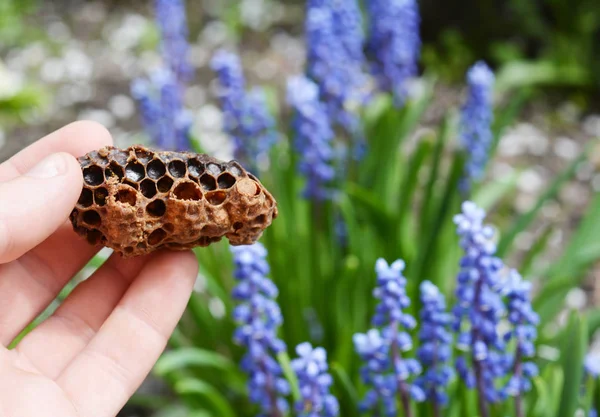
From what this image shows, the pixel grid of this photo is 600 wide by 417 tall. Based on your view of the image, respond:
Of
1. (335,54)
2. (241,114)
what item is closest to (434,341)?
(241,114)

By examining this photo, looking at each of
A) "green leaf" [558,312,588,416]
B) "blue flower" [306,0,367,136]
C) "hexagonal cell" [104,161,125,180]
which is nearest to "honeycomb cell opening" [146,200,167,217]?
"hexagonal cell" [104,161,125,180]

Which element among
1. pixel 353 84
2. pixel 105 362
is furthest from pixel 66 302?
pixel 353 84

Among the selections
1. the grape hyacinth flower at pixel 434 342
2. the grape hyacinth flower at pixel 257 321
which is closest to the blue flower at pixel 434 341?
the grape hyacinth flower at pixel 434 342

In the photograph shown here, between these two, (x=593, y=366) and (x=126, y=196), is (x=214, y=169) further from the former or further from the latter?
(x=593, y=366)

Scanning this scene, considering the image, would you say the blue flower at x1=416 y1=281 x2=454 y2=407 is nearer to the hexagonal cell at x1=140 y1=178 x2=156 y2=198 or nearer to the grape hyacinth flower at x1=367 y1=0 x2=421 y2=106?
the hexagonal cell at x1=140 y1=178 x2=156 y2=198

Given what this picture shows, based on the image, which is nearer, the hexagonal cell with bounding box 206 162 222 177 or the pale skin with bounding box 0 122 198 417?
the pale skin with bounding box 0 122 198 417

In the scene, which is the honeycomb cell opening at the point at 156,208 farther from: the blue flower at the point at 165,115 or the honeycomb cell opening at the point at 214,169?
the blue flower at the point at 165,115

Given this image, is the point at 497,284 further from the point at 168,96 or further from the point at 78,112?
the point at 78,112
